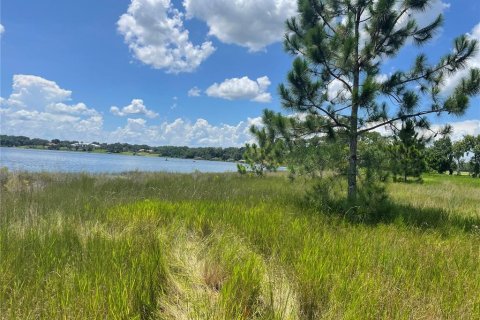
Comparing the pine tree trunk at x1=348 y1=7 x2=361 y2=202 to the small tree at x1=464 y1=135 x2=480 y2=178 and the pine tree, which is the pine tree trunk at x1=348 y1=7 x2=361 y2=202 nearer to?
the pine tree

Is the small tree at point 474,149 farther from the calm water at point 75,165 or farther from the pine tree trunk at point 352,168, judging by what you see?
the pine tree trunk at point 352,168

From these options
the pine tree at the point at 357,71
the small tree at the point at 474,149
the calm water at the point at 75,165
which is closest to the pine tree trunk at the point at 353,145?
the pine tree at the point at 357,71

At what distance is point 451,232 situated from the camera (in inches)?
214

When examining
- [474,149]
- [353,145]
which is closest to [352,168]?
[353,145]

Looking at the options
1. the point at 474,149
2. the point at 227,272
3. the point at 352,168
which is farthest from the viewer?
the point at 474,149

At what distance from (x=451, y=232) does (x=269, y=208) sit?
10.5ft

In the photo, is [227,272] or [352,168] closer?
[227,272]

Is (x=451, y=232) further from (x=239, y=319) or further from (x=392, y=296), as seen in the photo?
(x=239, y=319)

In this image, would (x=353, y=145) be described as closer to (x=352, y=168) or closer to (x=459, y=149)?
(x=352, y=168)

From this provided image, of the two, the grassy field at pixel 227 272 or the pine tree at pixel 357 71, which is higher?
the pine tree at pixel 357 71

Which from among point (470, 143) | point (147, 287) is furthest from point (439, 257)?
point (470, 143)

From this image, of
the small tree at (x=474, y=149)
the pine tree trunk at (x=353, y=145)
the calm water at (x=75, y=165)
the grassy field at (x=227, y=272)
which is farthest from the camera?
the small tree at (x=474, y=149)

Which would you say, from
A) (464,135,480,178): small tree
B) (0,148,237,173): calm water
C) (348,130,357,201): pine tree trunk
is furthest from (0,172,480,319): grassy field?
(464,135,480,178): small tree

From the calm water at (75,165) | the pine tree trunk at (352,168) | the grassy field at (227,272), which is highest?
the pine tree trunk at (352,168)
